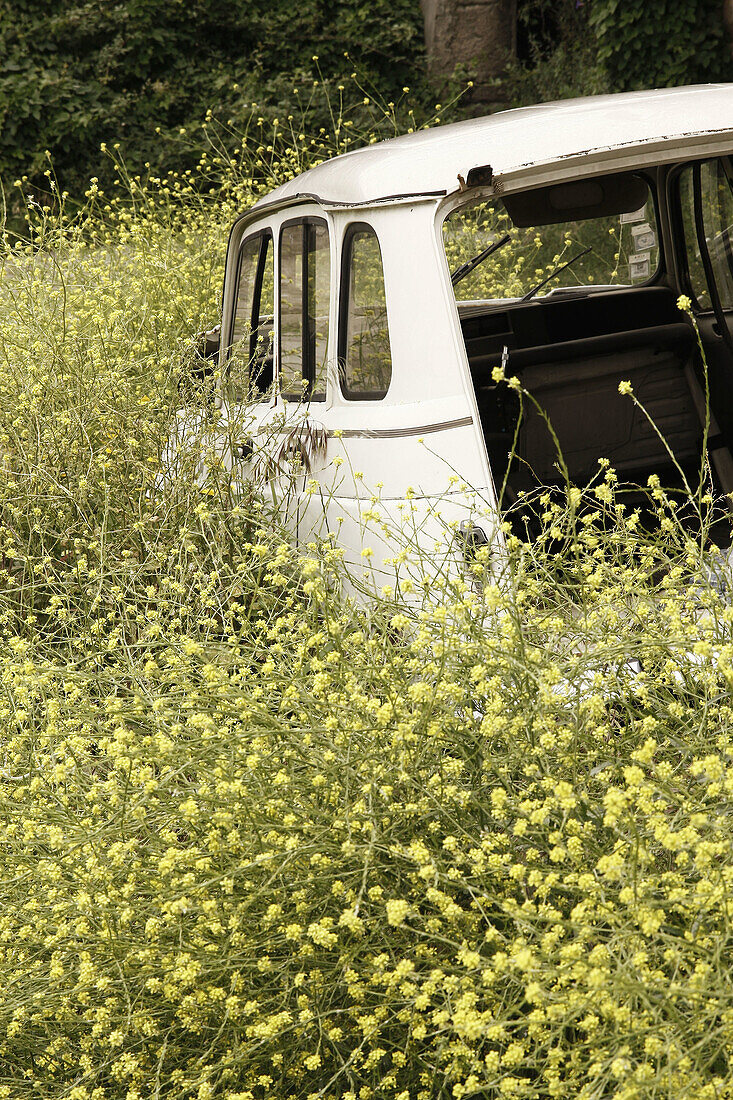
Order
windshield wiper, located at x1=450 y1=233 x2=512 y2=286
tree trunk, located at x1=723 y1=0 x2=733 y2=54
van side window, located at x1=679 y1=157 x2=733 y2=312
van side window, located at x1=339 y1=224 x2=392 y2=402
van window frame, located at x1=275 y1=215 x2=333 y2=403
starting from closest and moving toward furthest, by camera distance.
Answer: van side window, located at x1=339 y1=224 x2=392 y2=402 → van window frame, located at x1=275 y1=215 x2=333 y2=403 → van side window, located at x1=679 y1=157 x2=733 y2=312 → windshield wiper, located at x1=450 y1=233 x2=512 y2=286 → tree trunk, located at x1=723 y1=0 x2=733 y2=54

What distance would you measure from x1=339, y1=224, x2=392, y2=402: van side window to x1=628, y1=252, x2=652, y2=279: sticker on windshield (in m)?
2.21

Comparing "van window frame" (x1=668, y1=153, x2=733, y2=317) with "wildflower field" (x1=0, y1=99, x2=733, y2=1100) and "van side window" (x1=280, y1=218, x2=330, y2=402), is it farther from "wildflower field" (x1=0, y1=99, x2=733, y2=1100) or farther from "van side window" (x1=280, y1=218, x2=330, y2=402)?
"wildflower field" (x1=0, y1=99, x2=733, y2=1100)

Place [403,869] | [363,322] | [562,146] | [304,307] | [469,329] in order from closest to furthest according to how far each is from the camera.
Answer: [403,869] < [562,146] < [363,322] < [304,307] < [469,329]

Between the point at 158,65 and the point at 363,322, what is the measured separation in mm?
12955

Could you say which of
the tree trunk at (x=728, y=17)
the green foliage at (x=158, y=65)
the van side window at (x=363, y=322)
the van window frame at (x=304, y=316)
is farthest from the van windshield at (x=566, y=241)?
the green foliage at (x=158, y=65)

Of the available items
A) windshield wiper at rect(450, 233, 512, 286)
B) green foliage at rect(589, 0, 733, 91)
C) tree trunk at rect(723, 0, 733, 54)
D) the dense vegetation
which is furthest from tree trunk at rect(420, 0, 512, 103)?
windshield wiper at rect(450, 233, 512, 286)

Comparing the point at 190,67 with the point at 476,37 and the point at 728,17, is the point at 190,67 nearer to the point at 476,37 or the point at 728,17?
the point at 476,37

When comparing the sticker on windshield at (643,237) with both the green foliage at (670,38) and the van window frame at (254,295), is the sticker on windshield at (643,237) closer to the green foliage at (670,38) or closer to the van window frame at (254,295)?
the van window frame at (254,295)

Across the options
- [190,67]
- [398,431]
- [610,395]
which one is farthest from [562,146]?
[190,67]

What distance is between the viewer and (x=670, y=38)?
11031mm

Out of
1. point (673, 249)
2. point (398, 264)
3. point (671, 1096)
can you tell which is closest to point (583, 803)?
point (671, 1096)

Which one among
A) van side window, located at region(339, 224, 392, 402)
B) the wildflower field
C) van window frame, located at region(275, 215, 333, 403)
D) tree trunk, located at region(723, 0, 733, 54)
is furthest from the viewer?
tree trunk, located at region(723, 0, 733, 54)

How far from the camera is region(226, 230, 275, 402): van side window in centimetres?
453

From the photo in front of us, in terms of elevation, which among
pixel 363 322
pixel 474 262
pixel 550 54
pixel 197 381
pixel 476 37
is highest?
pixel 476 37
